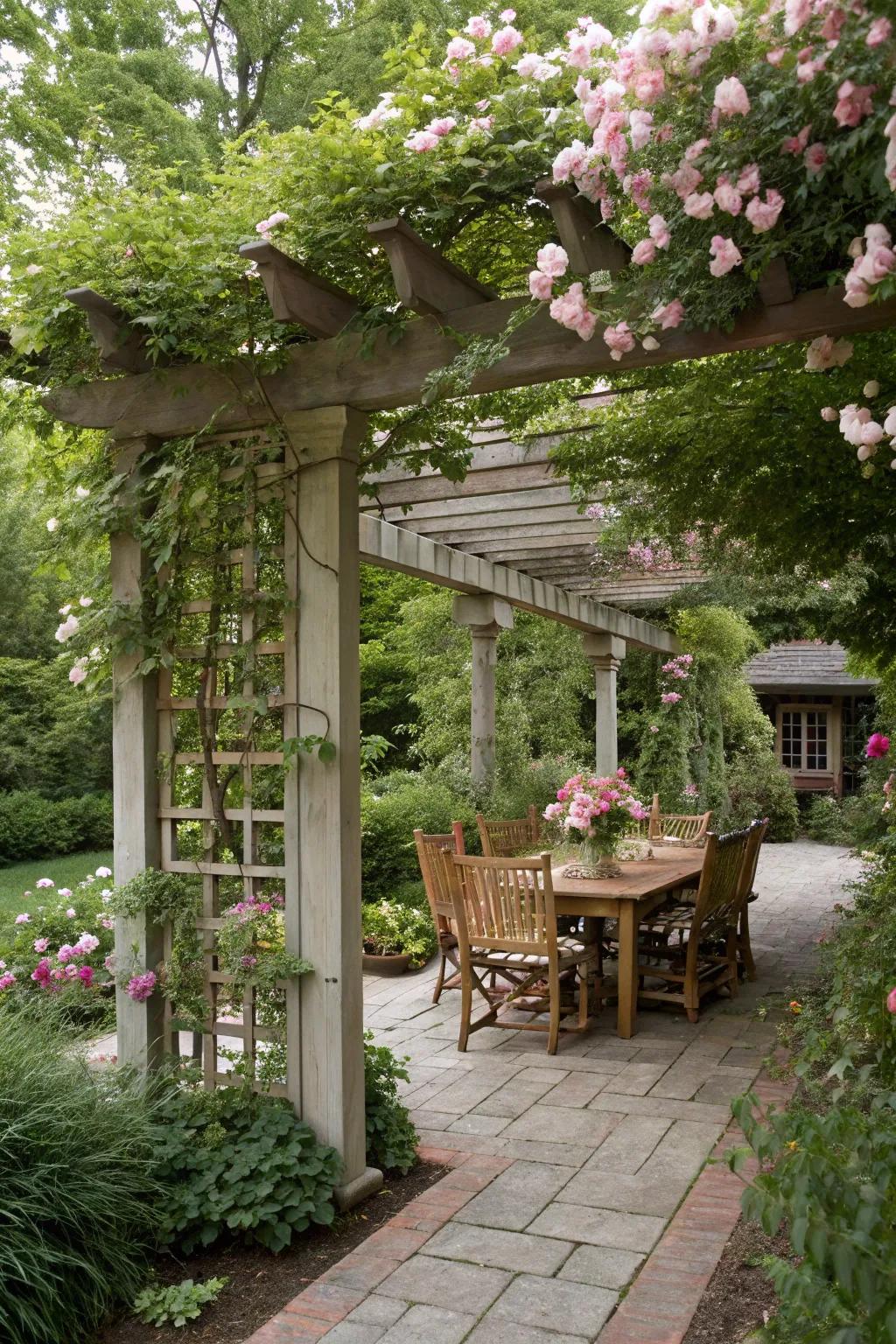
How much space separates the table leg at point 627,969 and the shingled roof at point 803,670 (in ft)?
37.0

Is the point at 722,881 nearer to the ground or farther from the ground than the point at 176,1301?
farther from the ground

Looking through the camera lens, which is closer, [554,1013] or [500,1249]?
[500,1249]

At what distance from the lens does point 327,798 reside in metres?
3.43

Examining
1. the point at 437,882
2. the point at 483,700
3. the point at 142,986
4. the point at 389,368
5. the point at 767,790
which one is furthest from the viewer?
the point at 767,790

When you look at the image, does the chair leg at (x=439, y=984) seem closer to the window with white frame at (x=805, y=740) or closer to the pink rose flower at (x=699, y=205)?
the pink rose flower at (x=699, y=205)

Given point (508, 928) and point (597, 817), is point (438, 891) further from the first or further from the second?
point (597, 817)

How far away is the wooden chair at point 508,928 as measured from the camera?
4793 millimetres

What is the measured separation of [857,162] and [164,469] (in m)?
2.22

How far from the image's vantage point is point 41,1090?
297 centimetres

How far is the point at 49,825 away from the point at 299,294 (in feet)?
37.1

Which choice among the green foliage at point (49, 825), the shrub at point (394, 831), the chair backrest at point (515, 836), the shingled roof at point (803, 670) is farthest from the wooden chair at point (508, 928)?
the shingled roof at point (803, 670)

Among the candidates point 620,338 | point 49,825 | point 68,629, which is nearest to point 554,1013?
point 68,629

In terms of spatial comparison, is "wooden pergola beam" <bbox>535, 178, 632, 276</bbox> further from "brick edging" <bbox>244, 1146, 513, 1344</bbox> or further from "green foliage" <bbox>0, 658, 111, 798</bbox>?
"green foliage" <bbox>0, 658, 111, 798</bbox>

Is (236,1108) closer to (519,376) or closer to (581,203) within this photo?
(519,376)
